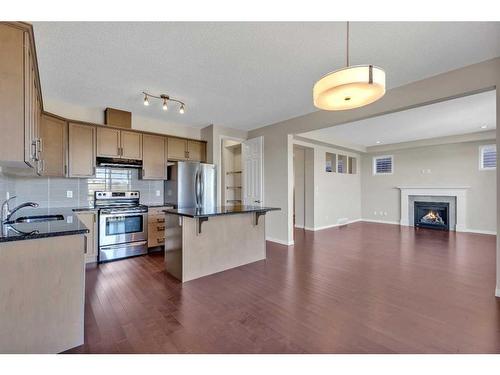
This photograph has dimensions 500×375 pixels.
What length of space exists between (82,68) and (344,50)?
289cm

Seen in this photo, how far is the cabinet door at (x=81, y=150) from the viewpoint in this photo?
3.64m

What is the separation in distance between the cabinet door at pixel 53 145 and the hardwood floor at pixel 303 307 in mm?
1613

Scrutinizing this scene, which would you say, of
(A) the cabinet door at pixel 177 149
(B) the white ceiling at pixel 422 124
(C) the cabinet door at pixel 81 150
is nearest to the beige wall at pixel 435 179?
(B) the white ceiling at pixel 422 124

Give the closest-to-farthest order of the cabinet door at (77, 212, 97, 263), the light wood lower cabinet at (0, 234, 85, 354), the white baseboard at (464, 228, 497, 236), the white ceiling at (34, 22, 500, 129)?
the light wood lower cabinet at (0, 234, 85, 354)
the white ceiling at (34, 22, 500, 129)
the cabinet door at (77, 212, 97, 263)
the white baseboard at (464, 228, 497, 236)

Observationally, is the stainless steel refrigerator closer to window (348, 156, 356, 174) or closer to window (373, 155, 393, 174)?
window (348, 156, 356, 174)

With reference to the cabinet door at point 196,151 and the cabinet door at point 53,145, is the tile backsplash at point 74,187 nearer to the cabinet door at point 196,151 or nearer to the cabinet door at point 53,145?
the cabinet door at point 53,145

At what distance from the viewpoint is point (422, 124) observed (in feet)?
16.9

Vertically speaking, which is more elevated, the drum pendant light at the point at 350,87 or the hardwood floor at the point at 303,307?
the drum pendant light at the point at 350,87

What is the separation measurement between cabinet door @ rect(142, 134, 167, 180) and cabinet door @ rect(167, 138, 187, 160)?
5.5 inches

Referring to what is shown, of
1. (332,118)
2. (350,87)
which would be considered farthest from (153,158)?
(350,87)

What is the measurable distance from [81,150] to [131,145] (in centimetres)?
75

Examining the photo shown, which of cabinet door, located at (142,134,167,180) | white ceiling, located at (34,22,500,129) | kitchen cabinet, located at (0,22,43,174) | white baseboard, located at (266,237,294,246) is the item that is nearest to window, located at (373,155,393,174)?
white baseboard, located at (266,237,294,246)

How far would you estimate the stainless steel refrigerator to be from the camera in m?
4.41
